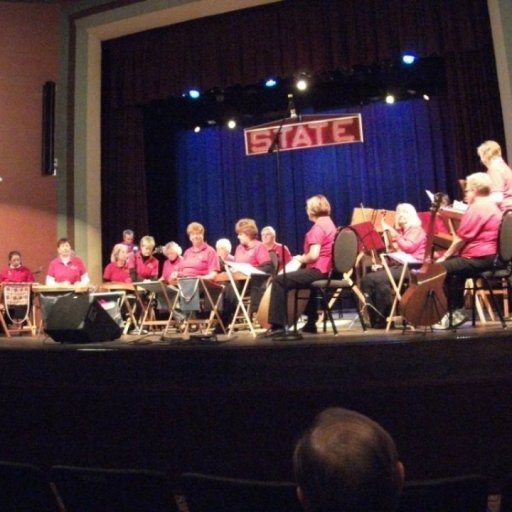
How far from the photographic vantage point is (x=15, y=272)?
7.45m

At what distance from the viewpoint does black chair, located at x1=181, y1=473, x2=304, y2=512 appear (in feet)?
4.59

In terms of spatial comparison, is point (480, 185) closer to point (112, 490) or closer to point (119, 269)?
point (112, 490)

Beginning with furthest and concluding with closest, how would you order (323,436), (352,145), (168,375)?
(352,145)
(168,375)
(323,436)

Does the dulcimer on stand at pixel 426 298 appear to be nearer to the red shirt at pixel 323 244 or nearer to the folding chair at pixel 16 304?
the red shirt at pixel 323 244

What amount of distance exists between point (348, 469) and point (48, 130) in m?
8.19

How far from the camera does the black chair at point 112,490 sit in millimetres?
1506

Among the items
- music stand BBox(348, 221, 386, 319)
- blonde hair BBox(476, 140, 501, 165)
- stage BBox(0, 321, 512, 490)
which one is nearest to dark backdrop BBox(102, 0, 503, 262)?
music stand BBox(348, 221, 386, 319)

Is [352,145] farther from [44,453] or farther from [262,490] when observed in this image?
[262,490]

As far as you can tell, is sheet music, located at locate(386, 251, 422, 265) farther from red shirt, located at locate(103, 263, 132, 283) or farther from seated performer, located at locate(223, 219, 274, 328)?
red shirt, located at locate(103, 263, 132, 283)

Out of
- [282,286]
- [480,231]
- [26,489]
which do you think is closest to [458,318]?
[480,231]

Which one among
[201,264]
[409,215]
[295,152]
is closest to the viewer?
[409,215]

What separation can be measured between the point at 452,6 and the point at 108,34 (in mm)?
4727

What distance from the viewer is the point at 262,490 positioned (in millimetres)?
1411

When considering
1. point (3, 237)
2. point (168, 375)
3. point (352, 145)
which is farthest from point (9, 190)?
point (168, 375)
